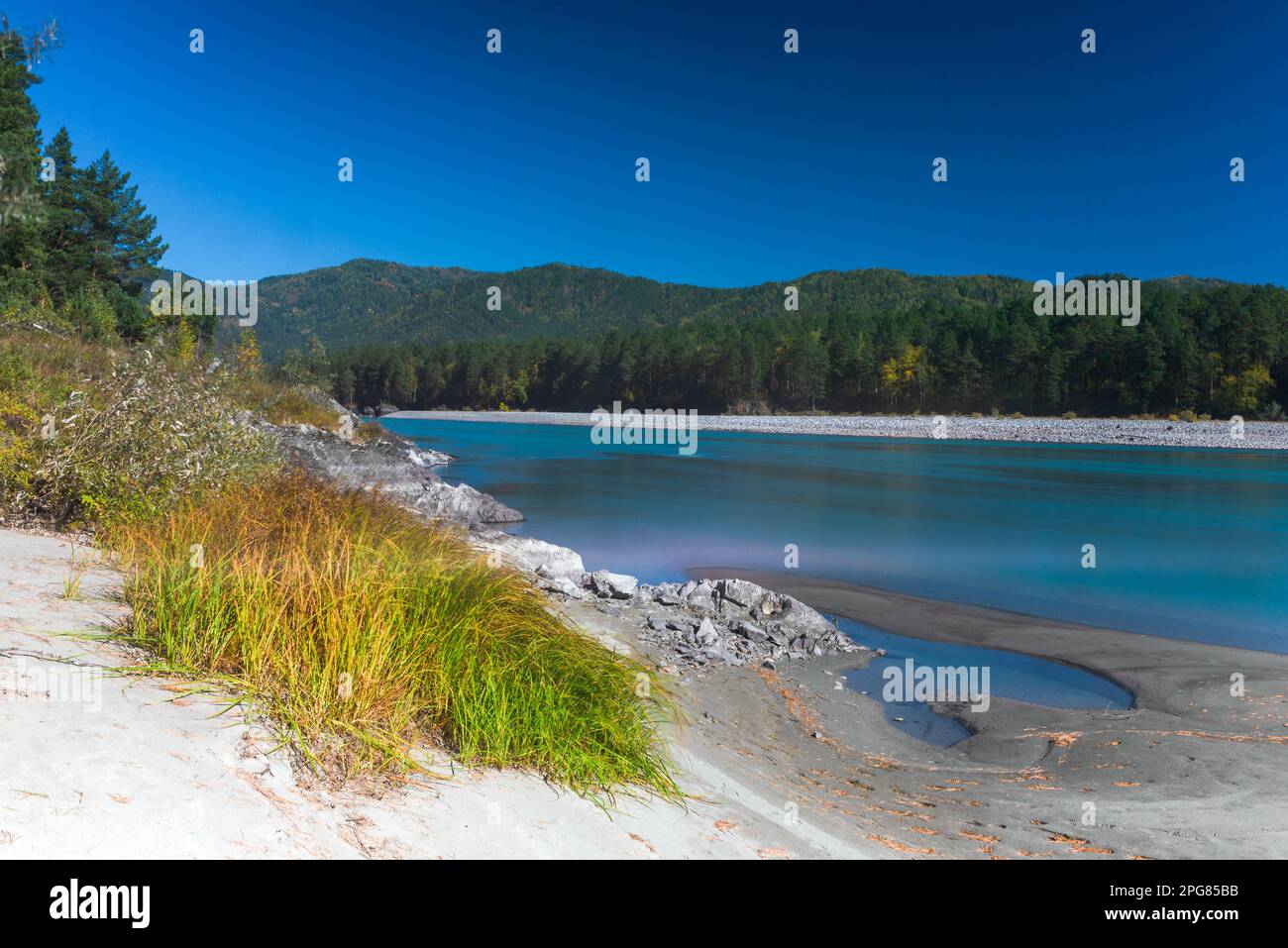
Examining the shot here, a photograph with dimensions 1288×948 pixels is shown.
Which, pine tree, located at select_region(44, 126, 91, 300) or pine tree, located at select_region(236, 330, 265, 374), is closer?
pine tree, located at select_region(236, 330, 265, 374)

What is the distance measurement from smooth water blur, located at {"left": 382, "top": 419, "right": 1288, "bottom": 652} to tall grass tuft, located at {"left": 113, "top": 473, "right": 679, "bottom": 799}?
30.6 ft

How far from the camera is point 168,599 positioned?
4996 mm

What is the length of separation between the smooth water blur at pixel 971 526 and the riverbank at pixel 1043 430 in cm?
1649

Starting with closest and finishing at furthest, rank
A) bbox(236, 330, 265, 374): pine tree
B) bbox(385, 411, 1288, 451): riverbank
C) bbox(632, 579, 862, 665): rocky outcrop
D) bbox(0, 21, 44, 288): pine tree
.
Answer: bbox(632, 579, 862, 665): rocky outcrop → bbox(0, 21, 44, 288): pine tree → bbox(236, 330, 265, 374): pine tree → bbox(385, 411, 1288, 451): riverbank

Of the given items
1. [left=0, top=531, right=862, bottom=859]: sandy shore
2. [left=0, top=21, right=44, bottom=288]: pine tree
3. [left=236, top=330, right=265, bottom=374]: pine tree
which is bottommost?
[left=0, top=531, right=862, bottom=859]: sandy shore

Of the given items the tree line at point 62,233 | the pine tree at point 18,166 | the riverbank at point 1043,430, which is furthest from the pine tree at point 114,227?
the riverbank at point 1043,430

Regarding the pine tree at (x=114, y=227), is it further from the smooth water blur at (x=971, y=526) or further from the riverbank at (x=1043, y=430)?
the riverbank at (x=1043, y=430)

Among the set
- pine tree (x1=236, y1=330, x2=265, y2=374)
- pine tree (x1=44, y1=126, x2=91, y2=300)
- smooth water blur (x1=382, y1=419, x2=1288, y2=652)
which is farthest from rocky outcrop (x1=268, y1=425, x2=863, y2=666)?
pine tree (x1=44, y1=126, x2=91, y2=300)

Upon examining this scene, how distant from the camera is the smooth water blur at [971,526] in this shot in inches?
560

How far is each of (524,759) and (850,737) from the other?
3941 millimetres

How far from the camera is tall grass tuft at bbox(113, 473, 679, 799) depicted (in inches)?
167

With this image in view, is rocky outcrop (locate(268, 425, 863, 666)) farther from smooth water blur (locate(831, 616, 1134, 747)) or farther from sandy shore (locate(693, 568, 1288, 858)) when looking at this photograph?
smooth water blur (locate(831, 616, 1134, 747))

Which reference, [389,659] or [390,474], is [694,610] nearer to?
[389,659]
